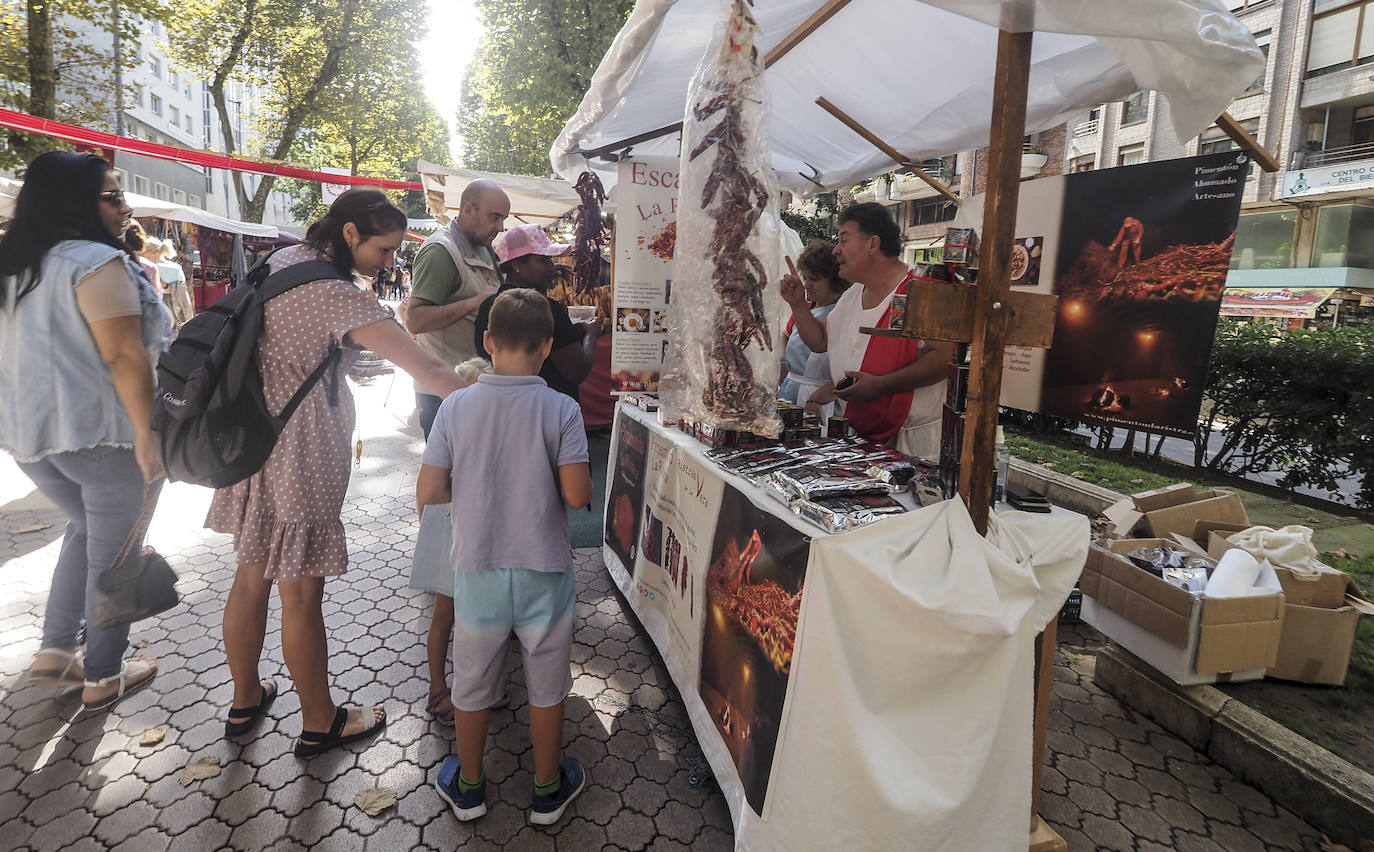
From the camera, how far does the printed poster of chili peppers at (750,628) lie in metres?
1.87

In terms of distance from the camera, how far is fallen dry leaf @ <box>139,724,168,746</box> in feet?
8.27

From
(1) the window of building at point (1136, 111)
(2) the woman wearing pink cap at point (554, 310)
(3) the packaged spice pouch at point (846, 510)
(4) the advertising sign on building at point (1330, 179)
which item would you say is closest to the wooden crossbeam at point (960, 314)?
(3) the packaged spice pouch at point (846, 510)

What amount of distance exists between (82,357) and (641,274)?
7.38 feet

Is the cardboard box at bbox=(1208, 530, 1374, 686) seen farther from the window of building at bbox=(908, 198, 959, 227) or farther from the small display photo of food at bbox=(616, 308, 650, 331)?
the window of building at bbox=(908, 198, 959, 227)

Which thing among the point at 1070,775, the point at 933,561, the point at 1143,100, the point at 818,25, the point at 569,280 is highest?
the point at 1143,100

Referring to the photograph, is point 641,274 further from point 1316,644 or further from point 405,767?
point 1316,644

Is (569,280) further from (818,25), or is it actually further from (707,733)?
(707,733)

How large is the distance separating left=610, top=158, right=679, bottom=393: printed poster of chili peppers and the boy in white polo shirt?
1.25 m

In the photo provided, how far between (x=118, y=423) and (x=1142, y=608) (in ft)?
13.6

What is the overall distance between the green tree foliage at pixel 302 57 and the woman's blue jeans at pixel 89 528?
53.1ft

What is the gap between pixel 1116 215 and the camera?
10.5 feet

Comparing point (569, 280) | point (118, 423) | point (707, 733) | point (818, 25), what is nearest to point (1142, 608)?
point (707, 733)

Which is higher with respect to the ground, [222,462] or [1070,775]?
[222,462]

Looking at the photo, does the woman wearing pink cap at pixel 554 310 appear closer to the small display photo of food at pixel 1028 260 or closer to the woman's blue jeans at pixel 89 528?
the woman's blue jeans at pixel 89 528
